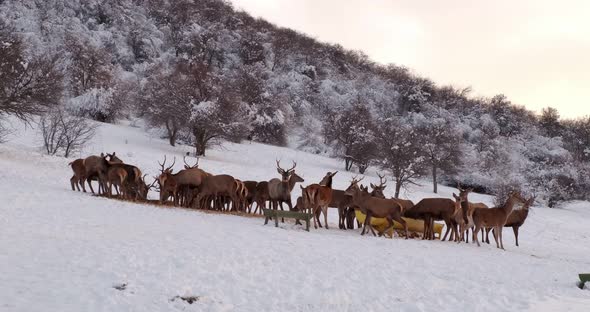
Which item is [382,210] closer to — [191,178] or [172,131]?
[191,178]

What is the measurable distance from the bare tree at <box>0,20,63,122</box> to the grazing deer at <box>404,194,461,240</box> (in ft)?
62.4

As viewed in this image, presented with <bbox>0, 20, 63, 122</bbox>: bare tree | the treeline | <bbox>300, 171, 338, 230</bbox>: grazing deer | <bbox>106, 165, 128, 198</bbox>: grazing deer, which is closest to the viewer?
<bbox>300, 171, 338, 230</bbox>: grazing deer

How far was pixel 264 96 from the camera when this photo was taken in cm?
5197

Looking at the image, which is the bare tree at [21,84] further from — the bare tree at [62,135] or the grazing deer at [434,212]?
the grazing deer at [434,212]

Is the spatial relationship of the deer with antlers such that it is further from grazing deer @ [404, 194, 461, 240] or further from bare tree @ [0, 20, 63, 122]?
bare tree @ [0, 20, 63, 122]

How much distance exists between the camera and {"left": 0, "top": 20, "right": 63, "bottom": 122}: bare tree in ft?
77.5

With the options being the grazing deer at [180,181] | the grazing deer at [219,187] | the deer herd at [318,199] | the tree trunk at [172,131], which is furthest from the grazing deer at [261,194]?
the tree trunk at [172,131]

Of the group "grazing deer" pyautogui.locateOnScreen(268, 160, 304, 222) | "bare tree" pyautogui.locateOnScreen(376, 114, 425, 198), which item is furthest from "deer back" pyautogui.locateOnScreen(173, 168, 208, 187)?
"bare tree" pyautogui.locateOnScreen(376, 114, 425, 198)

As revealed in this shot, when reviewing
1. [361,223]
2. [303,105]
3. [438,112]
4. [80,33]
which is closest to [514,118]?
[438,112]

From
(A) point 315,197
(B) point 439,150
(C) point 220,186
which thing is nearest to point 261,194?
(C) point 220,186

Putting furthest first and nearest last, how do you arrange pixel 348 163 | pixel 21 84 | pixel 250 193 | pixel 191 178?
pixel 348 163
pixel 21 84
pixel 250 193
pixel 191 178

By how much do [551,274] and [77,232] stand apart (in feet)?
36.0

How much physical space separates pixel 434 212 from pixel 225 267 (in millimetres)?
10152

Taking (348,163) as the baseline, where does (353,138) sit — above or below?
above
